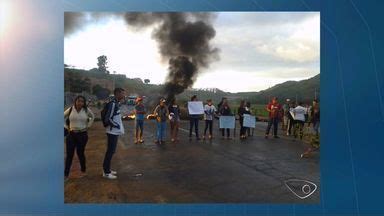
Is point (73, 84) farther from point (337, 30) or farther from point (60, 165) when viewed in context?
point (337, 30)

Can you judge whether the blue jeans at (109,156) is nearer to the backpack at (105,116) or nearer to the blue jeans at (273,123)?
the backpack at (105,116)

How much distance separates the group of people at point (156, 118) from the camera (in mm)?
5609

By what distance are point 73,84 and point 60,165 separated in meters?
1.01

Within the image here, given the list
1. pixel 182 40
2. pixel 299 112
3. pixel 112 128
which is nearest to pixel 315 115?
pixel 299 112

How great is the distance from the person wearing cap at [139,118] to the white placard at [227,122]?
3.27 feet

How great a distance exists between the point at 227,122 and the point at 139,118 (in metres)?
1.12

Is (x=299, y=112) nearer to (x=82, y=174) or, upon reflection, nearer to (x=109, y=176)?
(x=109, y=176)

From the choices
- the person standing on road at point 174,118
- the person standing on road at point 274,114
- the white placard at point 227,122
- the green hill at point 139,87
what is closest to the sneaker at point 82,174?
the green hill at point 139,87

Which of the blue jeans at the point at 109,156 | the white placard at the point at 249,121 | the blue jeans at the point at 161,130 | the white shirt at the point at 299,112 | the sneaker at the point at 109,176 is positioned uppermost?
the white shirt at the point at 299,112

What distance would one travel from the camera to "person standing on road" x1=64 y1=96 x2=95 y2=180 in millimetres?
5605

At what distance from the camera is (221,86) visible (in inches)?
220

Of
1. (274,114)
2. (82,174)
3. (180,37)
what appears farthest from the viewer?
(274,114)

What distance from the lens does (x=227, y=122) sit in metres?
5.79

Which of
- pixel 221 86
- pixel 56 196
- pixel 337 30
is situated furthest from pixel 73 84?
pixel 337 30
